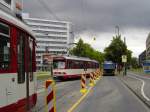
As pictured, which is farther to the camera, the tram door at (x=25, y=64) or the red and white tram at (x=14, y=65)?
the tram door at (x=25, y=64)

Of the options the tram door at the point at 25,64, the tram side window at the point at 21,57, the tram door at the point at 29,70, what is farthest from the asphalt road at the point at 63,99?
the tram side window at the point at 21,57

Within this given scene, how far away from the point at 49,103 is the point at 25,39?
5.85 feet

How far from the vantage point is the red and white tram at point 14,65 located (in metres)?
8.80

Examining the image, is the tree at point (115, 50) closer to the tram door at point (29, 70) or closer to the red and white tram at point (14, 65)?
the tram door at point (29, 70)

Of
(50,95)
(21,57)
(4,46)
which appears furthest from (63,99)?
(4,46)

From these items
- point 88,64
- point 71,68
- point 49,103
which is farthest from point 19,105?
point 88,64

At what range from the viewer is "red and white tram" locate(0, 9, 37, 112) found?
880 centimetres

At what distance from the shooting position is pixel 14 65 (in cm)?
982

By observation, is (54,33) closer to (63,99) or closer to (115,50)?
(115,50)

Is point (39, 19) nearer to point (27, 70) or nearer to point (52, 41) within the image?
point (52, 41)

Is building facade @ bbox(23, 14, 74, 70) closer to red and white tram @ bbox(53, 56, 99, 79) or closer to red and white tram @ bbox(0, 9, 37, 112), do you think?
red and white tram @ bbox(53, 56, 99, 79)

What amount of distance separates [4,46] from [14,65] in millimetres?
963

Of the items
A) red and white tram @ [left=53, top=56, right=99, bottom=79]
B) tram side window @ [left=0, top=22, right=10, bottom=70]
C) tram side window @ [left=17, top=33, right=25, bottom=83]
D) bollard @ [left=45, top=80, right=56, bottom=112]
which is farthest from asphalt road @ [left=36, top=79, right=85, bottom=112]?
red and white tram @ [left=53, top=56, right=99, bottom=79]

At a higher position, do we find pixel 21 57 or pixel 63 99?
pixel 21 57
